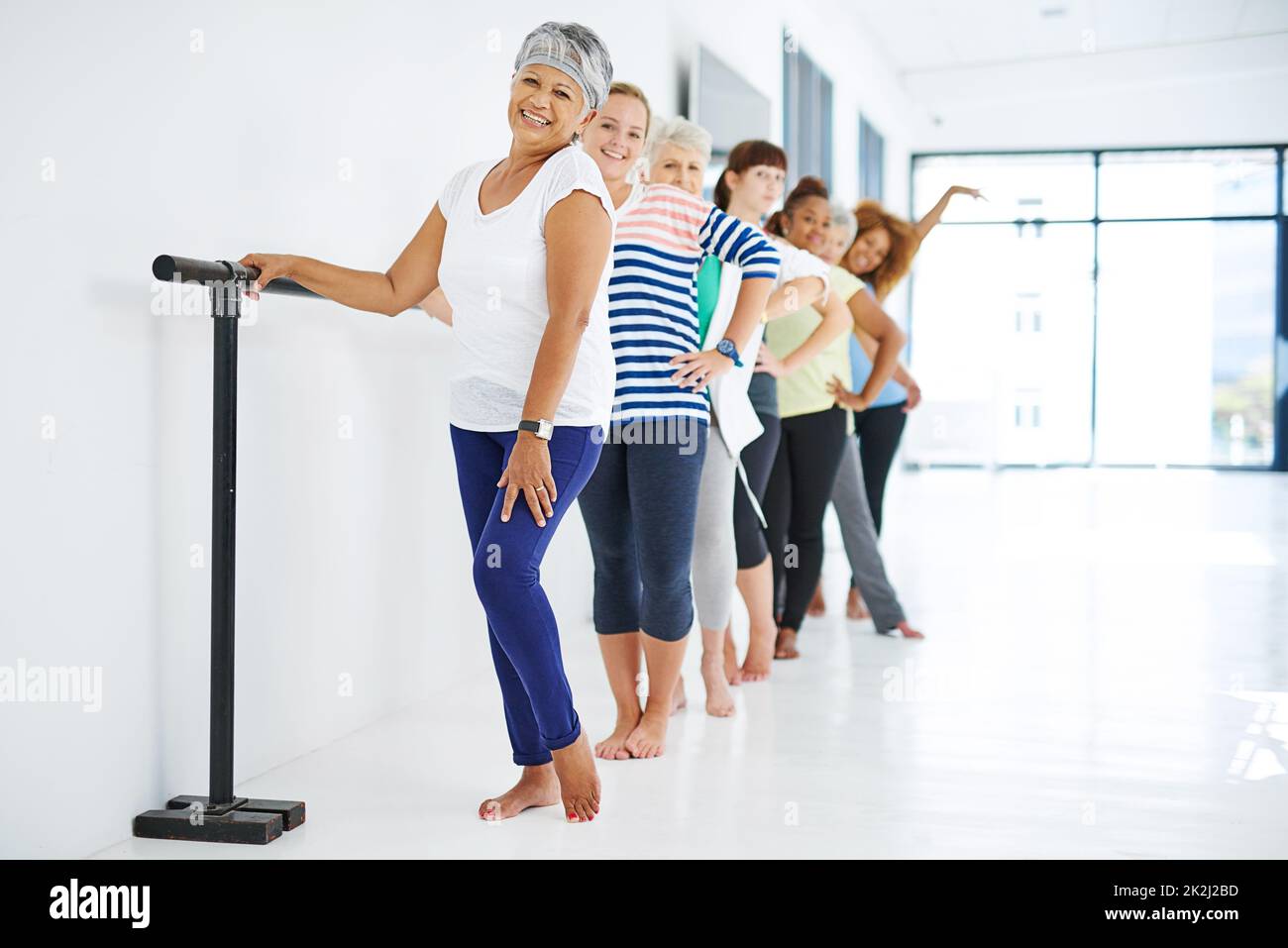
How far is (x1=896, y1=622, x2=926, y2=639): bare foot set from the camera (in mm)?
4031

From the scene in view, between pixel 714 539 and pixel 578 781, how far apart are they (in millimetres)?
925

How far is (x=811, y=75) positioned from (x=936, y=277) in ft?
17.9

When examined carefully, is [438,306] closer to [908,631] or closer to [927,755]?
[927,755]

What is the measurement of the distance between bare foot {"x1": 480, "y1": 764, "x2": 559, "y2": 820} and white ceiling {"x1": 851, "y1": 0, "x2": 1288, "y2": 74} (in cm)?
793

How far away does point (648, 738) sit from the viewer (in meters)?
2.65

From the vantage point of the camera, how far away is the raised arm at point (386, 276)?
2174 mm

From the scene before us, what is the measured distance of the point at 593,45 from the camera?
2.05m

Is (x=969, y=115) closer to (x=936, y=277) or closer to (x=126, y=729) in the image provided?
(x=936, y=277)

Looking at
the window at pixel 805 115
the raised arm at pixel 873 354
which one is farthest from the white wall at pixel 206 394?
the window at pixel 805 115

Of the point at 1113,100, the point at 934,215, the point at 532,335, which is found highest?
the point at 1113,100

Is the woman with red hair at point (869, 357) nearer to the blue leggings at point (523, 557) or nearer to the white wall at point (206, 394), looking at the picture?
the white wall at point (206, 394)

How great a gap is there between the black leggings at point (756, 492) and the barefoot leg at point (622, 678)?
732mm

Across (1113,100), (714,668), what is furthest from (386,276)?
(1113,100)
